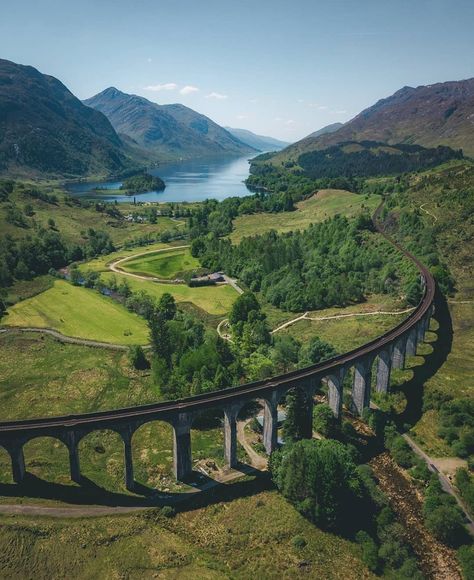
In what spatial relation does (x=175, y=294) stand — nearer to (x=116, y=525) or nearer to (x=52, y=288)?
(x=52, y=288)

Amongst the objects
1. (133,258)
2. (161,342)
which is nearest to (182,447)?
(161,342)

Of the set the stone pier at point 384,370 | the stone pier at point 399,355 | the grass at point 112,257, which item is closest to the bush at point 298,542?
the stone pier at point 384,370

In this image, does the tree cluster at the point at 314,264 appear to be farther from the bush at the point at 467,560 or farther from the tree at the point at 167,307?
the bush at the point at 467,560

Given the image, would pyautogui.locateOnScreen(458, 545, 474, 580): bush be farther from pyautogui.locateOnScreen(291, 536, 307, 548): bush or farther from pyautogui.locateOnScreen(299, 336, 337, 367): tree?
pyautogui.locateOnScreen(299, 336, 337, 367): tree

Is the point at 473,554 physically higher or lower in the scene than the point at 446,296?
lower

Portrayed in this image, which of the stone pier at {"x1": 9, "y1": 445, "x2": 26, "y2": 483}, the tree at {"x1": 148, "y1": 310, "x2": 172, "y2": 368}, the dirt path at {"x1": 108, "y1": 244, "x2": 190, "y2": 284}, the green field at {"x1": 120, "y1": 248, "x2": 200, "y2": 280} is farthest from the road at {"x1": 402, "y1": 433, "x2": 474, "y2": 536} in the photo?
the green field at {"x1": 120, "y1": 248, "x2": 200, "y2": 280}

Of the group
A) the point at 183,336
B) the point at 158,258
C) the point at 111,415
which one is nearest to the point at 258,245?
the point at 158,258
